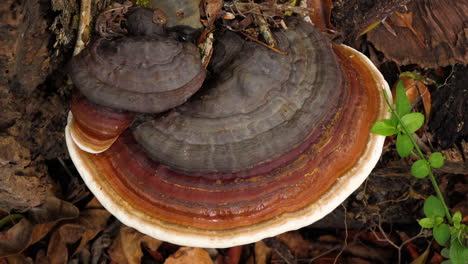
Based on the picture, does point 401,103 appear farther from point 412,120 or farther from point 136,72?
point 136,72

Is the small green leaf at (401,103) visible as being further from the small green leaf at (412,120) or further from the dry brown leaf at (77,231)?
the dry brown leaf at (77,231)

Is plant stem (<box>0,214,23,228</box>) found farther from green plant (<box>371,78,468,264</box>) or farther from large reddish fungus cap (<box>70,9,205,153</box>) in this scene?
green plant (<box>371,78,468,264</box>)

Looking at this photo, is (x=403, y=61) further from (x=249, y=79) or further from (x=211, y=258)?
(x=211, y=258)

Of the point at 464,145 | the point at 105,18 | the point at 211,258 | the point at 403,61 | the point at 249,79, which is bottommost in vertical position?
the point at 211,258

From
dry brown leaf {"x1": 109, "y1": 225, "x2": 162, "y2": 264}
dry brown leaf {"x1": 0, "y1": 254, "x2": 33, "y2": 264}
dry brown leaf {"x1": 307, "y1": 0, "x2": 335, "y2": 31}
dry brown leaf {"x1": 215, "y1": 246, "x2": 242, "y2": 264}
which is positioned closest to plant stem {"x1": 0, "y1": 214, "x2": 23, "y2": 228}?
dry brown leaf {"x1": 0, "y1": 254, "x2": 33, "y2": 264}

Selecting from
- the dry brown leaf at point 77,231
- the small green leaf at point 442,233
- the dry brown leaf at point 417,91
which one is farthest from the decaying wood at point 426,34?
the dry brown leaf at point 77,231

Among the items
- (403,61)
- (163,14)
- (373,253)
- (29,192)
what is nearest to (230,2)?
(163,14)
